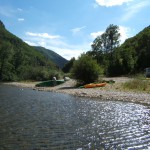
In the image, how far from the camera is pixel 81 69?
62188 mm

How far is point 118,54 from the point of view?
10812 cm

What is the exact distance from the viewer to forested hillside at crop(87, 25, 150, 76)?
100938 millimetres

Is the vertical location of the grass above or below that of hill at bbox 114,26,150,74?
below

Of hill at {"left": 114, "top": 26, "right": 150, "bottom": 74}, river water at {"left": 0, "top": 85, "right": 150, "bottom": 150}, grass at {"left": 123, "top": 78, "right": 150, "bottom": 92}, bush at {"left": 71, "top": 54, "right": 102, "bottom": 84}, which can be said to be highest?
hill at {"left": 114, "top": 26, "right": 150, "bottom": 74}

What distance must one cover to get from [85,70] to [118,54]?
48198mm

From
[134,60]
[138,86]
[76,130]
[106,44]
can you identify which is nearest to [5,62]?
[106,44]

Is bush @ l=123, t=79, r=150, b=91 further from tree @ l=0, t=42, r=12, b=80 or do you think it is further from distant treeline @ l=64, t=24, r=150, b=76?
tree @ l=0, t=42, r=12, b=80

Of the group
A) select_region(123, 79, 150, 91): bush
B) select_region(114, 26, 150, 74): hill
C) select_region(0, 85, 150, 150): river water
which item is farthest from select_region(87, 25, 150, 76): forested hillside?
select_region(0, 85, 150, 150): river water

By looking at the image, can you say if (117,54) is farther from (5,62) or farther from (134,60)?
(5,62)

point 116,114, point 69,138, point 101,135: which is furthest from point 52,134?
point 116,114

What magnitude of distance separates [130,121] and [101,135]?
550cm

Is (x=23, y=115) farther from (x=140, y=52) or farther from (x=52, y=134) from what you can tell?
(x=140, y=52)

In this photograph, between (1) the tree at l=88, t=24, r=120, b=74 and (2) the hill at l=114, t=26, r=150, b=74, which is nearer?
(2) the hill at l=114, t=26, r=150, b=74

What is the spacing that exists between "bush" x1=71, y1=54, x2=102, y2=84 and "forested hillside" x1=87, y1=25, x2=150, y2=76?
36.9 meters
